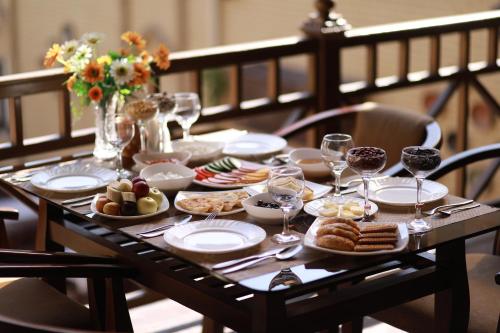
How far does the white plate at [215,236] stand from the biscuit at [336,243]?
0.55ft

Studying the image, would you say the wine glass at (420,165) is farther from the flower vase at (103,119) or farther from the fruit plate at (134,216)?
the flower vase at (103,119)

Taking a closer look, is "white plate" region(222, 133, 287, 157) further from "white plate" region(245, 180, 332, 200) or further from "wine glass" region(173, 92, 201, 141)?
"white plate" region(245, 180, 332, 200)

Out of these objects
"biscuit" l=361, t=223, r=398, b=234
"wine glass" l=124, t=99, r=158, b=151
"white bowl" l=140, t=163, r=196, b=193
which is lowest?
"biscuit" l=361, t=223, r=398, b=234

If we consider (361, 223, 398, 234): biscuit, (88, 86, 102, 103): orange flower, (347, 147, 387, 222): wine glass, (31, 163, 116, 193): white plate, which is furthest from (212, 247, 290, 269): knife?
(88, 86, 102, 103): orange flower

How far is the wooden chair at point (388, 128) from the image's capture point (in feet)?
11.8

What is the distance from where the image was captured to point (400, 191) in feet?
9.48

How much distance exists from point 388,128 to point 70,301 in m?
1.48

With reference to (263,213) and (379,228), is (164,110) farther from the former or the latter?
(379,228)

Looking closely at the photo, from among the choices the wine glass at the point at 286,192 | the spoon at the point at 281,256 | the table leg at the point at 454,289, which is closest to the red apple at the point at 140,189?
the wine glass at the point at 286,192

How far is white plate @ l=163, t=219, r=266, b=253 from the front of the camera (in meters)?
2.45

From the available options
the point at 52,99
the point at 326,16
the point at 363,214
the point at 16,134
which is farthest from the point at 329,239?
the point at 52,99

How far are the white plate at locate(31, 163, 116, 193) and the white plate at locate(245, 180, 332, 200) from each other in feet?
1.55

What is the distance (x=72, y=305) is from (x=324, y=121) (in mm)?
1466

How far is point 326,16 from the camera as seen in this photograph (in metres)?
4.54
